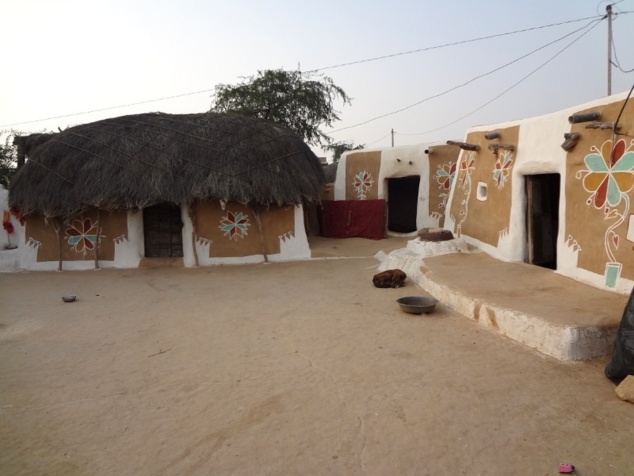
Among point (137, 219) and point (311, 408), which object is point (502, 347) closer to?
point (311, 408)

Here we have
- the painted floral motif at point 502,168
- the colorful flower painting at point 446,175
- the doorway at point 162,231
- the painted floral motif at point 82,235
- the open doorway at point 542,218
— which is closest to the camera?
the open doorway at point 542,218

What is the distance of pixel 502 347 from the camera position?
16.1 feet

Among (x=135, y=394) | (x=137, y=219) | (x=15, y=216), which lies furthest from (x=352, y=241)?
(x=135, y=394)

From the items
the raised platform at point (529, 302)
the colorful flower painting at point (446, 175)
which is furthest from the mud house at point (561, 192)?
the colorful flower painting at point (446, 175)

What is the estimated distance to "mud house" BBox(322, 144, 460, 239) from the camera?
13672mm

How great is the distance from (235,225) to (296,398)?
7.79 m

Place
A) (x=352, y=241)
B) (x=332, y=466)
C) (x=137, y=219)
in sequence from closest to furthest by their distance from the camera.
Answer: (x=332, y=466), (x=137, y=219), (x=352, y=241)

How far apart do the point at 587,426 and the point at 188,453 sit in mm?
2901

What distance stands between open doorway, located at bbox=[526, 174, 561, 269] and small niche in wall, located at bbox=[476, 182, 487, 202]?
1180 millimetres

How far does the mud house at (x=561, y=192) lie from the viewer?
5535 mm

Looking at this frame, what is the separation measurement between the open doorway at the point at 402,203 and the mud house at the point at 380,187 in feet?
1.87

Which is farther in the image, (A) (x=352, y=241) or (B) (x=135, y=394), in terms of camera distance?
(A) (x=352, y=241)

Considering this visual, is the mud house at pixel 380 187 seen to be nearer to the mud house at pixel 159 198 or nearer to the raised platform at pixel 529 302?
the mud house at pixel 159 198

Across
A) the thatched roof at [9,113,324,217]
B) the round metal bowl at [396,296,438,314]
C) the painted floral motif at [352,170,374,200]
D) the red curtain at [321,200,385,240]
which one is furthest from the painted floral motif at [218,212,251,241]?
the round metal bowl at [396,296,438,314]
